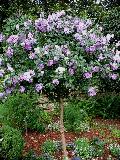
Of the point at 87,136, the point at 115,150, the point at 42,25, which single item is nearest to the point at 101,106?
the point at 87,136

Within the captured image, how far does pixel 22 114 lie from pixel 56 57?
3.23 metres

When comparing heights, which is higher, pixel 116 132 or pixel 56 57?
pixel 116 132

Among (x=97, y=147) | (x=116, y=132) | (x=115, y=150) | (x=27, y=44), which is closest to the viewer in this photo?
(x=27, y=44)

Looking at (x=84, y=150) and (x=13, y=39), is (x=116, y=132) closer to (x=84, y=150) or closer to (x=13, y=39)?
(x=84, y=150)

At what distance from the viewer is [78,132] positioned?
9.59 m

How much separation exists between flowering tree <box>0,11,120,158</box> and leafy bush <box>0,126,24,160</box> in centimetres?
111

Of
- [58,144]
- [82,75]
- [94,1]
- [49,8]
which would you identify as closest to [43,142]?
[58,144]

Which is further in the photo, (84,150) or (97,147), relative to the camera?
(97,147)

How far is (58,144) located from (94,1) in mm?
13017

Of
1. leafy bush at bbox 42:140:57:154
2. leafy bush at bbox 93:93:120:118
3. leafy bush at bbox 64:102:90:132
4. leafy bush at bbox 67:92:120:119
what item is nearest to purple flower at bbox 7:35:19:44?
leafy bush at bbox 42:140:57:154

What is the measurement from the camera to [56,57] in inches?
247

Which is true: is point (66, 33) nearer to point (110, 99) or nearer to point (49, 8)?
point (110, 99)

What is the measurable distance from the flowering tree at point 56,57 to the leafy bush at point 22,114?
8.14ft

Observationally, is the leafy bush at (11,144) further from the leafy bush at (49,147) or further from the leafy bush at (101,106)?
the leafy bush at (101,106)
